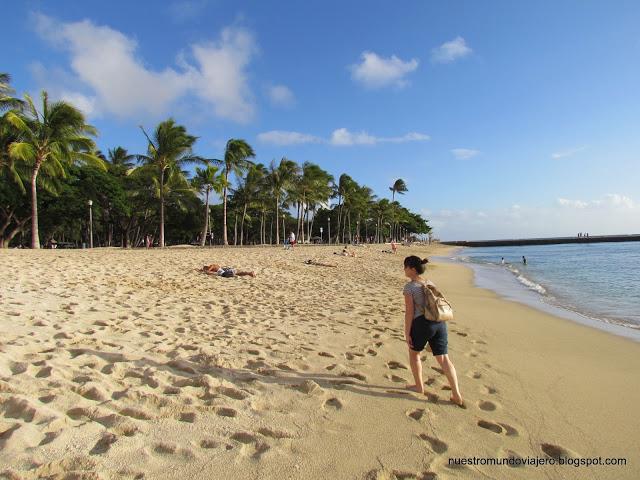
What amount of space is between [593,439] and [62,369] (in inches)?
184

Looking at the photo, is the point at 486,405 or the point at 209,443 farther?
the point at 486,405

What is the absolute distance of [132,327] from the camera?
544cm

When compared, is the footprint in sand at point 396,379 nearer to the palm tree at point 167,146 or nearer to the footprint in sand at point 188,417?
the footprint in sand at point 188,417

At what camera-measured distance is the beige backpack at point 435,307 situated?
357 cm

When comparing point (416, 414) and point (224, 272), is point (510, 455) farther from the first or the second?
point (224, 272)

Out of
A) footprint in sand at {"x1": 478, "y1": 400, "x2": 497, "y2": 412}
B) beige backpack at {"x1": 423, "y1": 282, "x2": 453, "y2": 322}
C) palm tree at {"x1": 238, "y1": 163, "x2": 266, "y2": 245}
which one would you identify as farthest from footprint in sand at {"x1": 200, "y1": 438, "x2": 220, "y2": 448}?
palm tree at {"x1": 238, "y1": 163, "x2": 266, "y2": 245}

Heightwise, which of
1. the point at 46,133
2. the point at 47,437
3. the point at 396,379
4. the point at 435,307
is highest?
the point at 46,133

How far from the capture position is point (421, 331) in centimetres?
369

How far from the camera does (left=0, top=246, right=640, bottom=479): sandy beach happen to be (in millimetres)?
2568

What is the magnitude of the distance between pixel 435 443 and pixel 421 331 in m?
1.01

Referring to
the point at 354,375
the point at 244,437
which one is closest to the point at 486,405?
the point at 354,375

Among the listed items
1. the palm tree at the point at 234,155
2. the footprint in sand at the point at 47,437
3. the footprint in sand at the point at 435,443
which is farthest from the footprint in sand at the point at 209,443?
the palm tree at the point at 234,155

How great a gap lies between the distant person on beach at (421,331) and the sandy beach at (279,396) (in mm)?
252

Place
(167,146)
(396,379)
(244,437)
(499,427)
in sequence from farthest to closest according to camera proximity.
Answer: (167,146) → (396,379) → (499,427) → (244,437)
